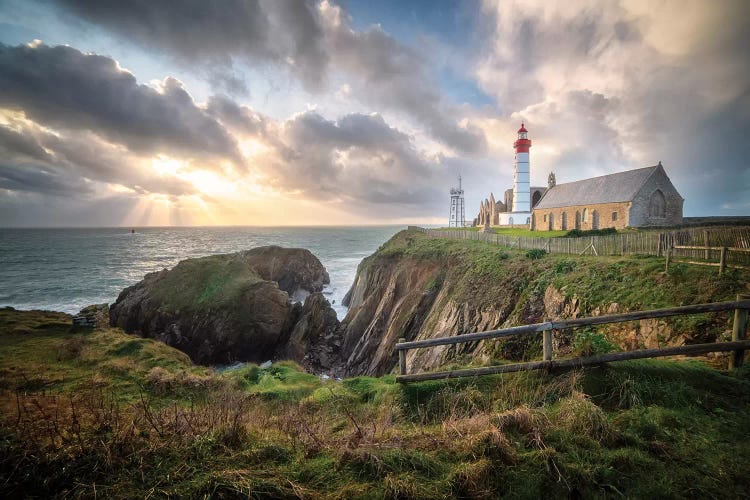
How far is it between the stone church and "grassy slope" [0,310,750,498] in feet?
121

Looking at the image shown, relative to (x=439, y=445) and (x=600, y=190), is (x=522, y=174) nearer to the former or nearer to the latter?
(x=600, y=190)

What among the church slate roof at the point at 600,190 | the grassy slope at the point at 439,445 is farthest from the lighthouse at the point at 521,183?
the grassy slope at the point at 439,445

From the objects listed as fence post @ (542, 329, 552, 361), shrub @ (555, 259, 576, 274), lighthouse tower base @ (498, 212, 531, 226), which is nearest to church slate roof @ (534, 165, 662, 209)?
lighthouse tower base @ (498, 212, 531, 226)

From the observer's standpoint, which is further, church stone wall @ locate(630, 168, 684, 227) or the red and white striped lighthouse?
the red and white striped lighthouse

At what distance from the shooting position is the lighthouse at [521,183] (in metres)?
52.7

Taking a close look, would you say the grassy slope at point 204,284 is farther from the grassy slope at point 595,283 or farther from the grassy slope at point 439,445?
the grassy slope at point 439,445

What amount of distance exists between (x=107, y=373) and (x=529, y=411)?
1265 cm

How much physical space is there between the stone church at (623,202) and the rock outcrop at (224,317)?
3553cm

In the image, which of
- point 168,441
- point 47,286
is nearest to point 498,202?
point 168,441

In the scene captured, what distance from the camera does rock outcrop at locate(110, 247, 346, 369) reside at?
23281mm

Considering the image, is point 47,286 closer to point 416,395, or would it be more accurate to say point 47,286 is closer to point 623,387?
point 416,395

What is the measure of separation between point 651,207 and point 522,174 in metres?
21.1

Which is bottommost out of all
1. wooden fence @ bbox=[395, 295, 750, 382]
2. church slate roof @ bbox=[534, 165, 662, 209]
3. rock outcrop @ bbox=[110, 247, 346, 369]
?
rock outcrop @ bbox=[110, 247, 346, 369]

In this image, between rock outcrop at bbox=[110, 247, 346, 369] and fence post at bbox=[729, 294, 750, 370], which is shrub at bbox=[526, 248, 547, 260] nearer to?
fence post at bbox=[729, 294, 750, 370]
